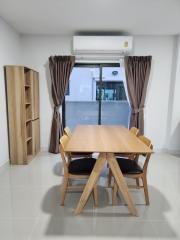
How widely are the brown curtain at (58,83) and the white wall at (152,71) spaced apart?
199 mm

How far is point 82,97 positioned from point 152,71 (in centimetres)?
169

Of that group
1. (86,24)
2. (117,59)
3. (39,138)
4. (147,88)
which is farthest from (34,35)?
(147,88)

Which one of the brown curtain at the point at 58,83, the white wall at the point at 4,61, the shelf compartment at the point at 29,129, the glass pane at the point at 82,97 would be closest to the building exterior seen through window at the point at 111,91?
the glass pane at the point at 82,97

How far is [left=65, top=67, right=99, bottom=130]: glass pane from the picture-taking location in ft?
14.7

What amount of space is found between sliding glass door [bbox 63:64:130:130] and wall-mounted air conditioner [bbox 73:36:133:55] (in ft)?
1.42

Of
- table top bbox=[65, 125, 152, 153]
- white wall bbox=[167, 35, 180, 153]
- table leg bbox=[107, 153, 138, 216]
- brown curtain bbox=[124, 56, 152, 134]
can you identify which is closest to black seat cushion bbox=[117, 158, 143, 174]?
table leg bbox=[107, 153, 138, 216]

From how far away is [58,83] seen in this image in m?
4.15

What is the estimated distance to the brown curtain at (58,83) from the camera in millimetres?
4055

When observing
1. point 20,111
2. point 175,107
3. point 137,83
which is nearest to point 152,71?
point 137,83

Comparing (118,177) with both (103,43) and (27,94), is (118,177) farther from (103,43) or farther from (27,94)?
(103,43)

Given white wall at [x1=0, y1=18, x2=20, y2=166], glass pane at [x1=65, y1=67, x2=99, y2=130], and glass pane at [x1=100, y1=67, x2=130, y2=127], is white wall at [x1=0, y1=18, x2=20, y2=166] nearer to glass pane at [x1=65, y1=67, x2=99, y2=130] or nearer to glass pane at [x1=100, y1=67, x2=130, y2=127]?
glass pane at [x1=65, y1=67, x2=99, y2=130]

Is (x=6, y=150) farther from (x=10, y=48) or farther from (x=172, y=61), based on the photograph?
(x=172, y=61)

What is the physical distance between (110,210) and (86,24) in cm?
300

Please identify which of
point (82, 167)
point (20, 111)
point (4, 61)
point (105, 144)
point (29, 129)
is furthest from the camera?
point (29, 129)
